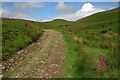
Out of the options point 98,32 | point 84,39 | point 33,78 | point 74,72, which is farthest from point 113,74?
point 84,39

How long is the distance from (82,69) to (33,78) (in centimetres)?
308

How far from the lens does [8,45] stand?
34.0 ft

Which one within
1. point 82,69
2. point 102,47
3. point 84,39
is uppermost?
point 84,39

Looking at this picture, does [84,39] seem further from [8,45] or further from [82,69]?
[8,45]

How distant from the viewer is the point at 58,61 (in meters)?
7.71

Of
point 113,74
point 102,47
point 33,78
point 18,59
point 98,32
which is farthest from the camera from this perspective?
point 102,47

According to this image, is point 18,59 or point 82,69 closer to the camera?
point 82,69

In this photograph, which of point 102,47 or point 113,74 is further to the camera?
point 102,47

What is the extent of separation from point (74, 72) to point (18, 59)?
5.72 meters

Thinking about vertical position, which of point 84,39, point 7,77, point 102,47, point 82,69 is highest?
point 84,39

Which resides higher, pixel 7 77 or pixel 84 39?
pixel 84 39

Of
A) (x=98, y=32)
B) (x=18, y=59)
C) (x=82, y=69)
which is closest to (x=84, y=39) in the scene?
(x=98, y=32)

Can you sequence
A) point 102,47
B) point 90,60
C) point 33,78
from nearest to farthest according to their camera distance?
1. point 33,78
2. point 90,60
3. point 102,47

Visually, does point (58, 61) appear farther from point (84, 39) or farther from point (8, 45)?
point (8, 45)
